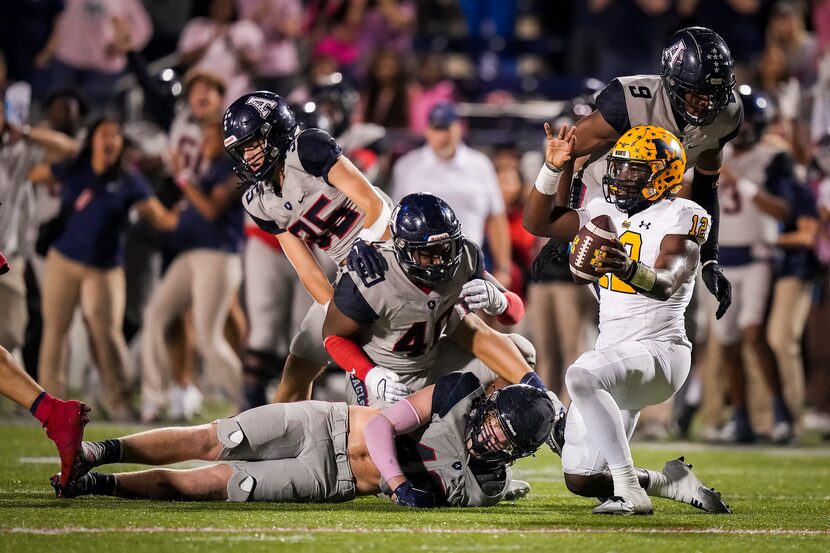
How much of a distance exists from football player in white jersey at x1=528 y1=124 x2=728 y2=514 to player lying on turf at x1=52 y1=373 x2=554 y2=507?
309 millimetres

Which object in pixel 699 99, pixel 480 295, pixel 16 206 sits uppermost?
pixel 699 99

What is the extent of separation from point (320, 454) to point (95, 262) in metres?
4.54

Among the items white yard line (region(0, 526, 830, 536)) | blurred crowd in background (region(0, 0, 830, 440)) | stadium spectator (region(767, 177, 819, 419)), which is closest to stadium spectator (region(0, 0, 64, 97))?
blurred crowd in background (region(0, 0, 830, 440))

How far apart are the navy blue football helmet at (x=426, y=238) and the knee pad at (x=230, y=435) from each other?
949 millimetres

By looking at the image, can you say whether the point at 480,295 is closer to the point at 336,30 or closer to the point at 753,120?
the point at 753,120

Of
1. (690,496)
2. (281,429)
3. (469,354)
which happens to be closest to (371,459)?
(281,429)

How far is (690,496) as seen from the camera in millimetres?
5441

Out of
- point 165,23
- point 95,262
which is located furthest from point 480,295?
point 165,23

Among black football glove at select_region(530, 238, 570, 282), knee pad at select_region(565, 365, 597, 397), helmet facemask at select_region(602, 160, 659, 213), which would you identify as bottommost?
knee pad at select_region(565, 365, 597, 397)

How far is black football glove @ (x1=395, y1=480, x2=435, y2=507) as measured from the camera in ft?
16.9

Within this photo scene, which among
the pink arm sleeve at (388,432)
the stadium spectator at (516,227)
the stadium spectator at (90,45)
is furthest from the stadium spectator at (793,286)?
the stadium spectator at (90,45)

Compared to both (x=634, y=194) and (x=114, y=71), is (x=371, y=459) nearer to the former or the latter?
(x=634, y=194)

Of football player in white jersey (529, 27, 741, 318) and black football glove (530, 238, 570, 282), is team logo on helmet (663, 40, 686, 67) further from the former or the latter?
black football glove (530, 238, 570, 282)

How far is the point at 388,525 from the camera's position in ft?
16.0
